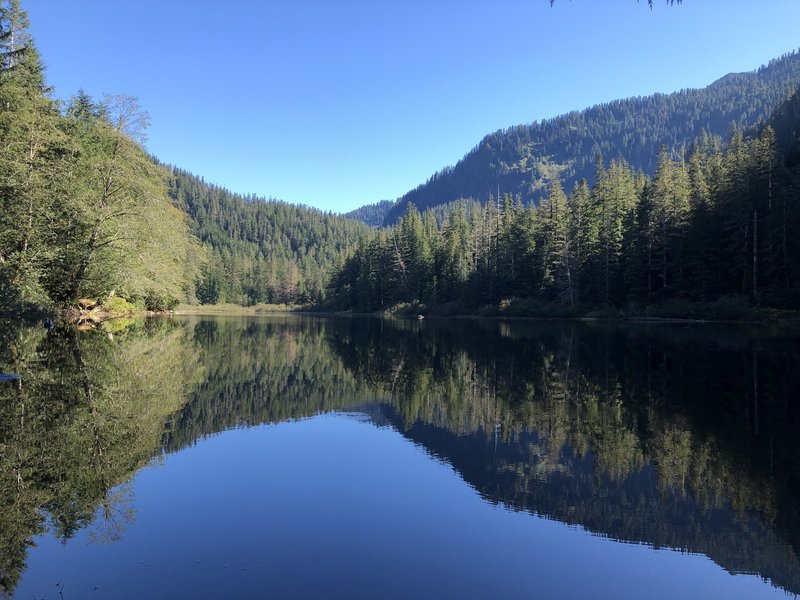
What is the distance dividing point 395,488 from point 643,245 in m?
61.2

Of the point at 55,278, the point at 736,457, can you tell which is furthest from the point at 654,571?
the point at 55,278

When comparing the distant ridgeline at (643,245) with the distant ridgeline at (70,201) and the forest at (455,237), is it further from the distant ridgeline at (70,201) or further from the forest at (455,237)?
the distant ridgeline at (70,201)

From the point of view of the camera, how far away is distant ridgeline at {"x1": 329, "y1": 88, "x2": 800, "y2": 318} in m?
51.1

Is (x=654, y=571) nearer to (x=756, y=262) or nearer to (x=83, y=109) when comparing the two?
(x=83, y=109)

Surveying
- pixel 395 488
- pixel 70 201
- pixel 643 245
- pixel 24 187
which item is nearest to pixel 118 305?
pixel 70 201

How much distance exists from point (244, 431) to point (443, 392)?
6332mm

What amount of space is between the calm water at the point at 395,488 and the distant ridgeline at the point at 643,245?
41948 millimetres

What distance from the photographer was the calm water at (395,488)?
17.5 feet

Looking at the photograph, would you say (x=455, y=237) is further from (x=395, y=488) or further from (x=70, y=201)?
(x=395, y=488)

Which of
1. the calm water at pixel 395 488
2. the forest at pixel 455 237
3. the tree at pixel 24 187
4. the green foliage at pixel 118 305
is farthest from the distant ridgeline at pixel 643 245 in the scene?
the tree at pixel 24 187

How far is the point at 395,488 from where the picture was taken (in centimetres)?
813

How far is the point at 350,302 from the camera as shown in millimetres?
109750

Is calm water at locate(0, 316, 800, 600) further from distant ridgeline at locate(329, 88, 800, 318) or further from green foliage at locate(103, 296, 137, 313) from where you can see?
distant ridgeline at locate(329, 88, 800, 318)

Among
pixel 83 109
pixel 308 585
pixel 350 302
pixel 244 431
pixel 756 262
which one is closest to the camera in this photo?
pixel 308 585
